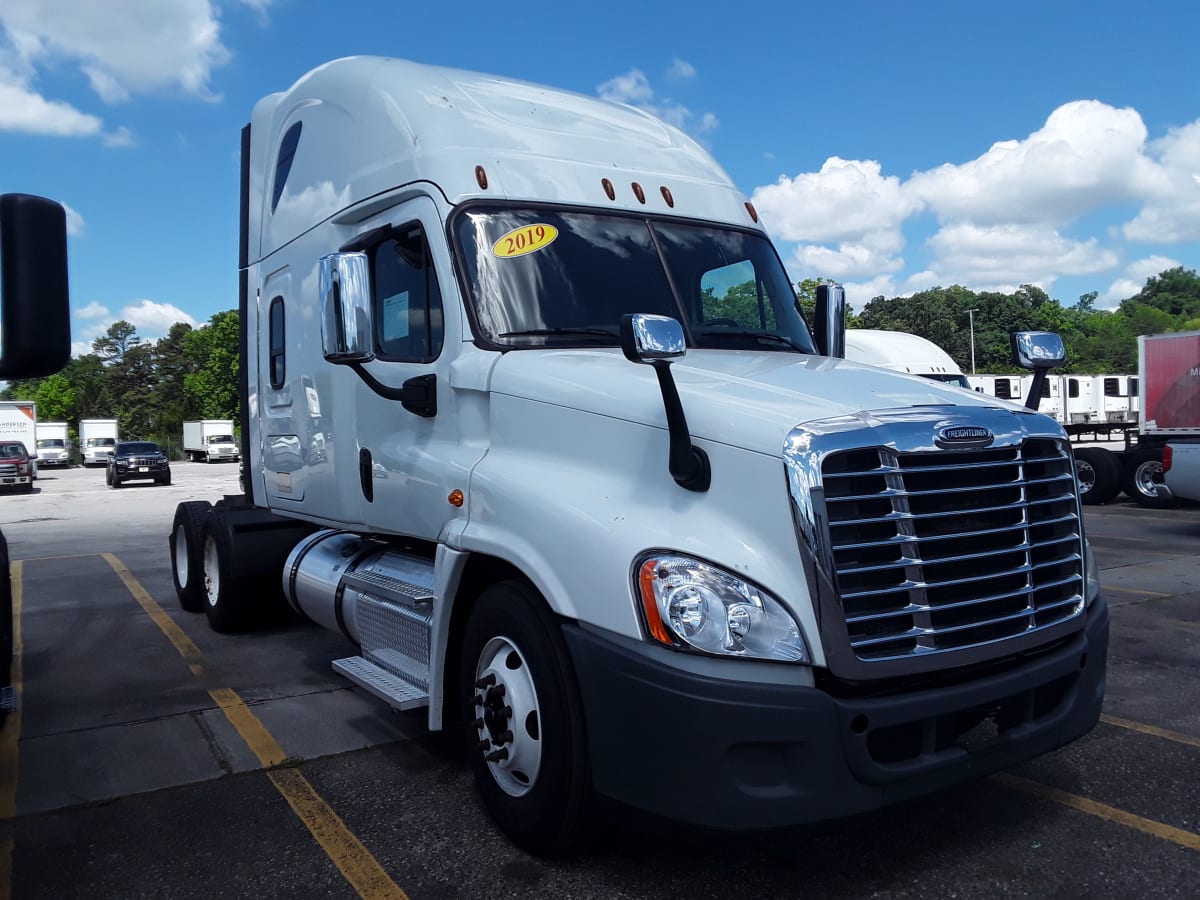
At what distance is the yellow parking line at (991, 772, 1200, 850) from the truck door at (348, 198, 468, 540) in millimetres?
2778

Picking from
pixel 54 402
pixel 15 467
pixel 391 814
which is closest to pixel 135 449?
pixel 15 467

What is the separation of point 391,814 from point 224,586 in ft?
13.0

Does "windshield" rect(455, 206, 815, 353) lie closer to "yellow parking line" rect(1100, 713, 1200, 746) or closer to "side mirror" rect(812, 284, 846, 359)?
"side mirror" rect(812, 284, 846, 359)

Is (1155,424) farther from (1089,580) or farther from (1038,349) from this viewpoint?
(1089,580)

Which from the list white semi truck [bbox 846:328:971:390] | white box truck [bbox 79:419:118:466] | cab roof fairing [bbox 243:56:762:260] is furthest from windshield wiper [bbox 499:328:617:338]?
white box truck [bbox 79:419:118:466]

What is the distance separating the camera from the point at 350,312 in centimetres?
409

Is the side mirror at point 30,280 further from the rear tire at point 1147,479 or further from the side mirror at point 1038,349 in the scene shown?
the rear tire at point 1147,479

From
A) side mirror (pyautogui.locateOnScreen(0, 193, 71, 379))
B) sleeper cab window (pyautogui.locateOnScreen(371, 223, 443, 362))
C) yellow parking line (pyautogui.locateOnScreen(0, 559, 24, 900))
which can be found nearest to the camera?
side mirror (pyautogui.locateOnScreen(0, 193, 71, 379))

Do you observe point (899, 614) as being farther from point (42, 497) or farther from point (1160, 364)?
point (42, 497)

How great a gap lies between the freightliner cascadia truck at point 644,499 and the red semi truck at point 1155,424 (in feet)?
44.0

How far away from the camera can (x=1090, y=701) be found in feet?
11.9

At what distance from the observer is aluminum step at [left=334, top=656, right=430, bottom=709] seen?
4.18 meters

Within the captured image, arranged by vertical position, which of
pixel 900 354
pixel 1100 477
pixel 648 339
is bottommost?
pixel 1100 477

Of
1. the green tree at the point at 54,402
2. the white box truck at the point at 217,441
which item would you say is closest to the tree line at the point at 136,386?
the green tree at the point at 54,402
